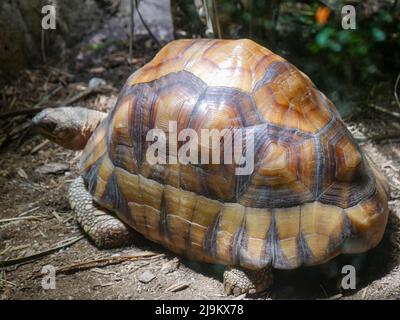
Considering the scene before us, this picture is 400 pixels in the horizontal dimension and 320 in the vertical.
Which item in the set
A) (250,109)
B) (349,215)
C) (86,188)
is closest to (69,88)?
(86,188)

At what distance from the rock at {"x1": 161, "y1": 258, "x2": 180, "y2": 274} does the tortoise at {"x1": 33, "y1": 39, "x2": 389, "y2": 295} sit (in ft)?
0.32

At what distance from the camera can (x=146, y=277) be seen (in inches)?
124

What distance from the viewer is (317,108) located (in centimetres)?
303

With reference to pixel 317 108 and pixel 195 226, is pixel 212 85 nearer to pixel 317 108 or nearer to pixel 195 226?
pixel 317 108

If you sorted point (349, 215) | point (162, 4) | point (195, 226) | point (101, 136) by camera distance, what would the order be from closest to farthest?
point (349, 215), point (195, 226), point (101, 136), point (162, 4)

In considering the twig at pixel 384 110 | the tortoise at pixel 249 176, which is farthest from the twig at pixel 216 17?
the twig at pixel 384 110

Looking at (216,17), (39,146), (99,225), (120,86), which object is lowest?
(99,225)

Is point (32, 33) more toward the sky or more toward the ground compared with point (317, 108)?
more toward the sky

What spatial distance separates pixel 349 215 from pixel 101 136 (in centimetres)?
185

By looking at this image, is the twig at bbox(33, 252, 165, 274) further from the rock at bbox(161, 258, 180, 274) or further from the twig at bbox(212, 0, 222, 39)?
the twig at bbox(212, 0, 222, 39)

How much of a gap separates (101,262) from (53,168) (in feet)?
4.52

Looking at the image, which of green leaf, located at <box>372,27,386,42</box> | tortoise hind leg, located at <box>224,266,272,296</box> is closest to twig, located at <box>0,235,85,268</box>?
tortoise hind leg, located at <box>224,266,272,296</box>

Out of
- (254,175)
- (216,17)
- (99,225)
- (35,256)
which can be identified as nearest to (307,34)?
(216,17)

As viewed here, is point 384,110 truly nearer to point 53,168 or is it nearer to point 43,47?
point 53,168
